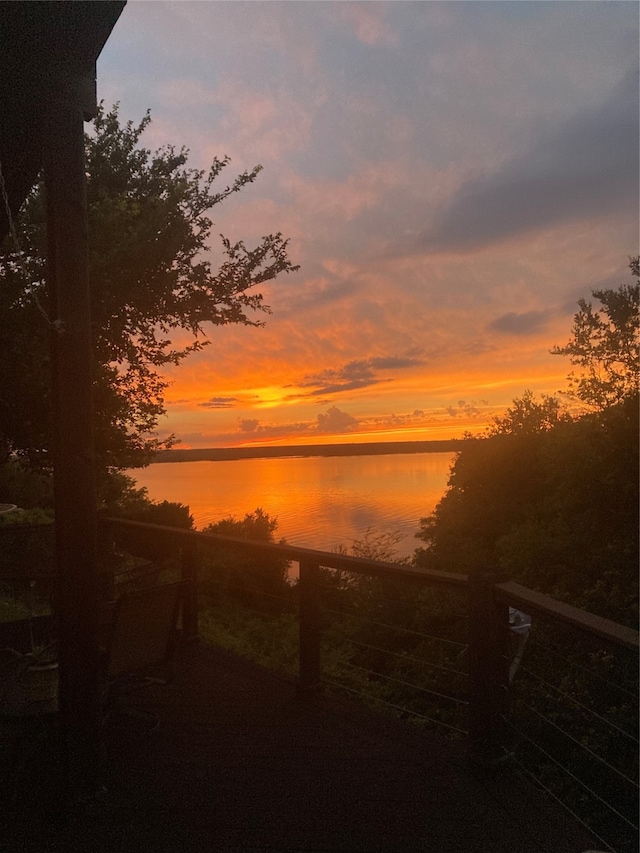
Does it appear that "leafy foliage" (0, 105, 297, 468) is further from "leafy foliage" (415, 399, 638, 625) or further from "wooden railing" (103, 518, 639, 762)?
"leafy foliage" (415, 399, 638, 625)

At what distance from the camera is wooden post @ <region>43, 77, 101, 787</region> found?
8.84 ft

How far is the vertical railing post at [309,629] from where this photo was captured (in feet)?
13.0

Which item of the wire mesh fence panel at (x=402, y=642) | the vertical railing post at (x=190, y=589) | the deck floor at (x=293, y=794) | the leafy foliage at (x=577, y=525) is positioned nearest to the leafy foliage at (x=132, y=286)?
the vertical railing post at (x=190, y=589)

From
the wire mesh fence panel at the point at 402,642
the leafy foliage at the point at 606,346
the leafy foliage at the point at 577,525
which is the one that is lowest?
the wire mesh fence panel at the point at 402,642

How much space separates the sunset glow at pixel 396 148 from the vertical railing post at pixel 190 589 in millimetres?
3482

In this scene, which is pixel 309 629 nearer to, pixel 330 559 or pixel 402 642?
pixel 330 559

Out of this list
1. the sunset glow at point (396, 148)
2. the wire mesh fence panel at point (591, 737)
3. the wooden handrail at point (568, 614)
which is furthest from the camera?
the wire mesh fence panel at point (591, 737)

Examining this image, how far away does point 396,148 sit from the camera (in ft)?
28.5

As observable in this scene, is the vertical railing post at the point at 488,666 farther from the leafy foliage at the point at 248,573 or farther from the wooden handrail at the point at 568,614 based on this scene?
the leafy foliage at the point at 248,573

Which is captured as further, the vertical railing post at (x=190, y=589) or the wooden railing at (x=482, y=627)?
the vertical railing post at (x=190, y=589)

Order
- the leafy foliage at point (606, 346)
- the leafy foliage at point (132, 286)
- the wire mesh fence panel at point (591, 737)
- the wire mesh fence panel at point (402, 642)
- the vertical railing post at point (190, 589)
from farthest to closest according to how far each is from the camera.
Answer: the leafy foliage at point (606, 346) < the wire mesh fence panel at point (402, 642) < the leafy foliage at point (132, 286) < the wire mesh fence panel at point (591, 737) < the vertical railing post at point (190, 589)

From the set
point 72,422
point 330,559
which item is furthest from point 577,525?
point 72,422

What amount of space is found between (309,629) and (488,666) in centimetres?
136

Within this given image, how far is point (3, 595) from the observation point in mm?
5559
